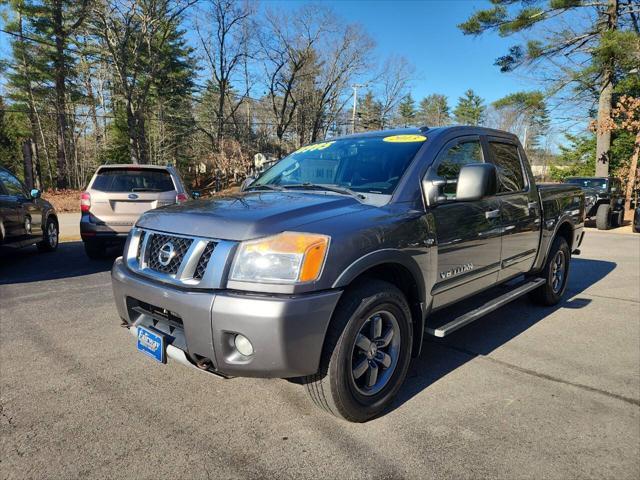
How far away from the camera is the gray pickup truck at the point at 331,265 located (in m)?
2.16

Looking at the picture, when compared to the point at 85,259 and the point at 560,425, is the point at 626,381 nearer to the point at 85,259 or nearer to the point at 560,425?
the point at 560,425

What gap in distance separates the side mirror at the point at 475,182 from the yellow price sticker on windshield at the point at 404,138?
531 millimetres

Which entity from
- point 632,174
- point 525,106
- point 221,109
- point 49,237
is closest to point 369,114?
point 221,109

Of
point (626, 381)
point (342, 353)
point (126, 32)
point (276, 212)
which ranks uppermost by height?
point (126, 32)

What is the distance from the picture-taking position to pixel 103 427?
2467 mm

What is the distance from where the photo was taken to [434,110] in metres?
70.9

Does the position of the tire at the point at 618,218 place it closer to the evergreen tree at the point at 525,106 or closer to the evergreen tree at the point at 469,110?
the evergreen tree at the point at 525,106

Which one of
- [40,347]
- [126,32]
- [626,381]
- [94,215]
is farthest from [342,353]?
[126,32]

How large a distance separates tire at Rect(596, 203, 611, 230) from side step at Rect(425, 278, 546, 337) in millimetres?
12304

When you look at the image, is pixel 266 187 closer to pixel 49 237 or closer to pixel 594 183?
pixel 49 237

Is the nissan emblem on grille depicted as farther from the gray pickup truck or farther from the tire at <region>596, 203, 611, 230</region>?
the tire at <region>596, 203, 611, 230</region>

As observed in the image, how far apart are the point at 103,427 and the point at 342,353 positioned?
146 cm

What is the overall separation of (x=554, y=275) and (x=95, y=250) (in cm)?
703

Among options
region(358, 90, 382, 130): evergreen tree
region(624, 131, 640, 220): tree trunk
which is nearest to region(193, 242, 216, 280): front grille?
region(624, 131, 640, 220): tree trunk
